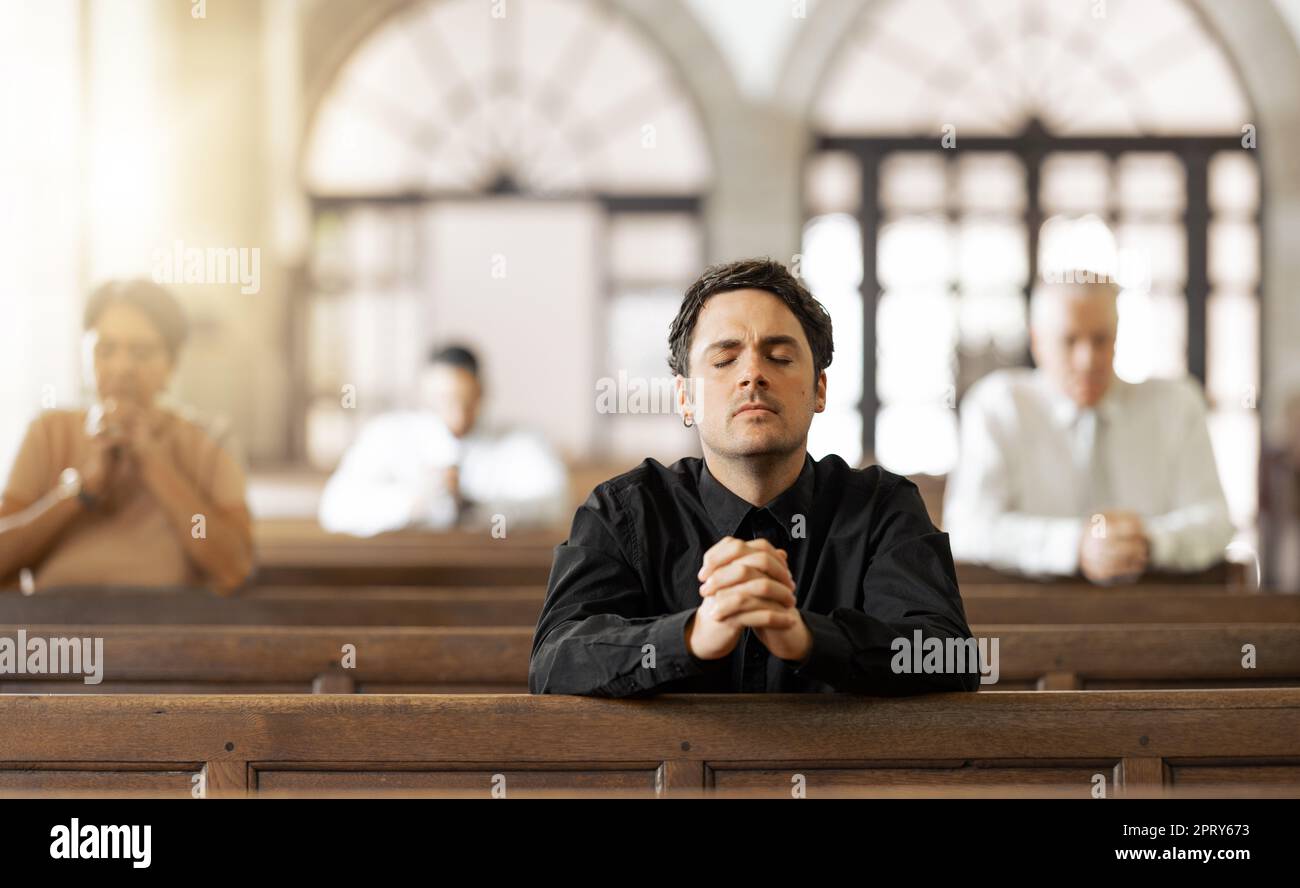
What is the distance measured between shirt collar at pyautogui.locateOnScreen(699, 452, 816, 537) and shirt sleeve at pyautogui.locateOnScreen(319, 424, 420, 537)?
A: 4153 mm

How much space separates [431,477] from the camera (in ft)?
19.6

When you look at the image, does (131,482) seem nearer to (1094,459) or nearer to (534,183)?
(1094,459)

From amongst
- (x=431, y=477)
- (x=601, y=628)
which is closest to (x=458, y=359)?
(x=431, y=477)

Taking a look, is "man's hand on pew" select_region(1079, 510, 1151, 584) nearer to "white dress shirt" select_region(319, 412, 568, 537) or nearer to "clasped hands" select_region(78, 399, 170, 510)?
"clasped hands" select_region(78, 399, 170, 510)

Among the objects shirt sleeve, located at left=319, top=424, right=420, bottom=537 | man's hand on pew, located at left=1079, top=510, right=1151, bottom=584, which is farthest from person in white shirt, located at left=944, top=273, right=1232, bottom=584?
shirt sleeve, located at left=319, top=424, right=420, bottom=537

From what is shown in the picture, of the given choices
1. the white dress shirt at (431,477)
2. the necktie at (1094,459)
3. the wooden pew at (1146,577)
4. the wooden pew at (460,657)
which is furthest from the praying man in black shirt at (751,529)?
the white dress shirt at (431,477)

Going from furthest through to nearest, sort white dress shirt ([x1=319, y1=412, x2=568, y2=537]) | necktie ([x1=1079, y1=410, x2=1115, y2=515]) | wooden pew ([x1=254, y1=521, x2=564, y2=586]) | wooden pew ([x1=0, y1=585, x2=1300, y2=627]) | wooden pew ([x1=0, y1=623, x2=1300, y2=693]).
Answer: white dress shirt ([x1=319, y1=412, x2=568, y2=537]) → wooden pew ([x1=254, y1=521, x2=564, y2=586]) → necktie ([x1=1079, y1=410, x2=1115, y2=515]) → wooden pew ([x1=0, y1=585, x2=1300, y2=627]) → wooden pew ([x1=0, y1=623, x2=1300, y2=693])

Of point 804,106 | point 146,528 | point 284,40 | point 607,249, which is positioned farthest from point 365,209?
point 146,528

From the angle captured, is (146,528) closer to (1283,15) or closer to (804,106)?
(804,106)

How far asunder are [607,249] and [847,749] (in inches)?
332

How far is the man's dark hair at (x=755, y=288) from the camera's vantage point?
6.51 feet

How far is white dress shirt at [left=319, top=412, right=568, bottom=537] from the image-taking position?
6047 mm

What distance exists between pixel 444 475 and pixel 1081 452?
3.05m
